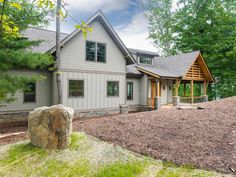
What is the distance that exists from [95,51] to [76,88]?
2.87 meters

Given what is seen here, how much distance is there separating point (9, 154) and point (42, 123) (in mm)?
1252

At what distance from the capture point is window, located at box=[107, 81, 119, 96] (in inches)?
503

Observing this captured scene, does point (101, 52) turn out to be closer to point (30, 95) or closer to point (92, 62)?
point (92, 62)

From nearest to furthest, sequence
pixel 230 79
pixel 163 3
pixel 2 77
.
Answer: pixel 2 77
pixel 230 79
pixel 163 3

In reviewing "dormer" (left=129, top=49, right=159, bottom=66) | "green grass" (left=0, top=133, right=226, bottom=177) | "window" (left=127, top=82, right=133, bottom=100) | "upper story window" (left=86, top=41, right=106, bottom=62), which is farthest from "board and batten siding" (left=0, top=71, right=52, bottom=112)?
"dormer" (left=129, top=49, right=159, bottom=66)

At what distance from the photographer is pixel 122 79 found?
44.0 ft

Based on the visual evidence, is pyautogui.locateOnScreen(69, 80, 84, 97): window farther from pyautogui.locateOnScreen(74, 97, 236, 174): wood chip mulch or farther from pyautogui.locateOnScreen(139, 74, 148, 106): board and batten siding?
pyautogui.locateOnScreen(139, 74, 148, 106): board and batten siding

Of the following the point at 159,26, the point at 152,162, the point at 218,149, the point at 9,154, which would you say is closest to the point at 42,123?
the point at 9,154

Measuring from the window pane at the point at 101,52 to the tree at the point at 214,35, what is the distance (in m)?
15.5

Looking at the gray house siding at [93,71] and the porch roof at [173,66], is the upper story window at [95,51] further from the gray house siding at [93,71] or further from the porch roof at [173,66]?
the porch roof at [173,66]

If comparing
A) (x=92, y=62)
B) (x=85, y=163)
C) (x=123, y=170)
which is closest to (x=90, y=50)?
(x=92, y=62)

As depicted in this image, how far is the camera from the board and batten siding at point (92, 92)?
35.5 ft

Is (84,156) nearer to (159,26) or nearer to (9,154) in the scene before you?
(9,154)

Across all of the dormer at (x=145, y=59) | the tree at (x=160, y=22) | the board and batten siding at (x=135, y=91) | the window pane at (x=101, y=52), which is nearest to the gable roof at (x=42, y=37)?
the window pane at (x=101, y=52)
